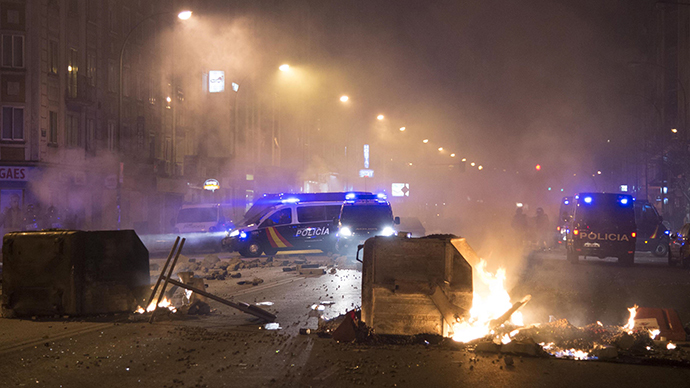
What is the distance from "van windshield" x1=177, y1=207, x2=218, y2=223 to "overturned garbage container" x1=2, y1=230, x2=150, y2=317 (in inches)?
877

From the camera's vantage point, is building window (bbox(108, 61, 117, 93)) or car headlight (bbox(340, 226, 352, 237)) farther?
building window (bbox(108, 61, 117, 93))

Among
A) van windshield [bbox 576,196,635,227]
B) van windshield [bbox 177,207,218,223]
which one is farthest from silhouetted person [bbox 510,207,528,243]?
van windshield [bbox 177,207,218,223]

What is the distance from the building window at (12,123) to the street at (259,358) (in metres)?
24.5

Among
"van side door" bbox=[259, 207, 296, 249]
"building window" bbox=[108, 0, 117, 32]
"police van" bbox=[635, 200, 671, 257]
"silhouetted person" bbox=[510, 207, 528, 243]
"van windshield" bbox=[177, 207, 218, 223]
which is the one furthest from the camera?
"building window" bbox=[108, 0, 117, 32]

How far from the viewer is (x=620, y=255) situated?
766 inches

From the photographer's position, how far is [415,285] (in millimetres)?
7734

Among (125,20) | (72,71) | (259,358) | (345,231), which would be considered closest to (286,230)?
(345,231)

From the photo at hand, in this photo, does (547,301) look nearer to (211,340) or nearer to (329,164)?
(211,340)

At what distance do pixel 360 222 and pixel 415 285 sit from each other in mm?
13427

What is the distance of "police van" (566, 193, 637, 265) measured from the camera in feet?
63.6

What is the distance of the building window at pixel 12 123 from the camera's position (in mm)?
30297

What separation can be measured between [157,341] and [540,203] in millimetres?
76233

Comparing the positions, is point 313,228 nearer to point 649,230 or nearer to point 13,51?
point 649,230

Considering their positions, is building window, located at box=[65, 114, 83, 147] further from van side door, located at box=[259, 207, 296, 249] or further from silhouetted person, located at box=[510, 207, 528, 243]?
silhouetted person, located at box=[510, 207, 528, 243]
